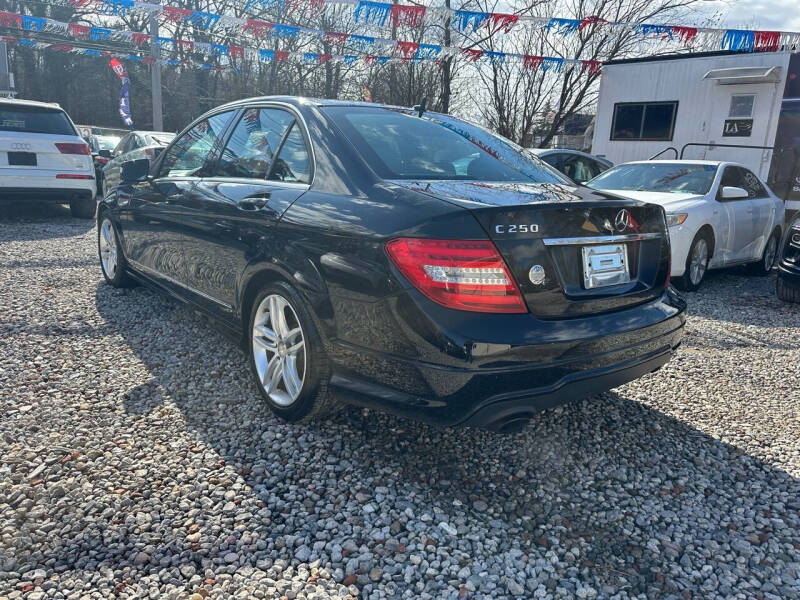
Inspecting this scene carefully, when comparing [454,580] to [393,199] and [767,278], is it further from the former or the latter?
[767,278]

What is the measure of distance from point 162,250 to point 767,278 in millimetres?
7269

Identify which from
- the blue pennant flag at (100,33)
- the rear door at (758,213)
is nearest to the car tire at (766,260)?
the rear door at (758,213)

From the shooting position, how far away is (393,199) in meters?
2.42

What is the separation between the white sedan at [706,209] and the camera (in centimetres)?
622

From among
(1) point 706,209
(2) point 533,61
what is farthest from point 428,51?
(1) point 706,209

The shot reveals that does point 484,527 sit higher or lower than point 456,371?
lower

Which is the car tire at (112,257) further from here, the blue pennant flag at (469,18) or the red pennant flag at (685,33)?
the red pennant flag at (685,33)

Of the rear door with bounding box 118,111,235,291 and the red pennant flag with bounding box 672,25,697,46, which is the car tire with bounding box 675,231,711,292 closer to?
the rear door with bounding box 118,111,235,291

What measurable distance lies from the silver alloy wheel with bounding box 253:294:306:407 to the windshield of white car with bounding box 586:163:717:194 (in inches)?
195

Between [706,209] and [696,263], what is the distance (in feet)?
1.89

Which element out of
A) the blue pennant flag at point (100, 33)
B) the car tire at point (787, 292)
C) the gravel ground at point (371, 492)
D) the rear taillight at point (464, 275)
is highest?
the blue pennant flag at point (100, 33)

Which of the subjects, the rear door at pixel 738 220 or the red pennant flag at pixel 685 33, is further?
the red pennant flag at pixel 685 33

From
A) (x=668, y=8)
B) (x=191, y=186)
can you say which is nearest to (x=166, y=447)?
(x=191, y=186)

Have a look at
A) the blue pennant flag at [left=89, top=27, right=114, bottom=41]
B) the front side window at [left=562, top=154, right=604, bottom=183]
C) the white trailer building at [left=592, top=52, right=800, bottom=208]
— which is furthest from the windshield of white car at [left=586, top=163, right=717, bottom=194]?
the blue pennant flag at [left=89, top=27, right=114, bottom=41]
